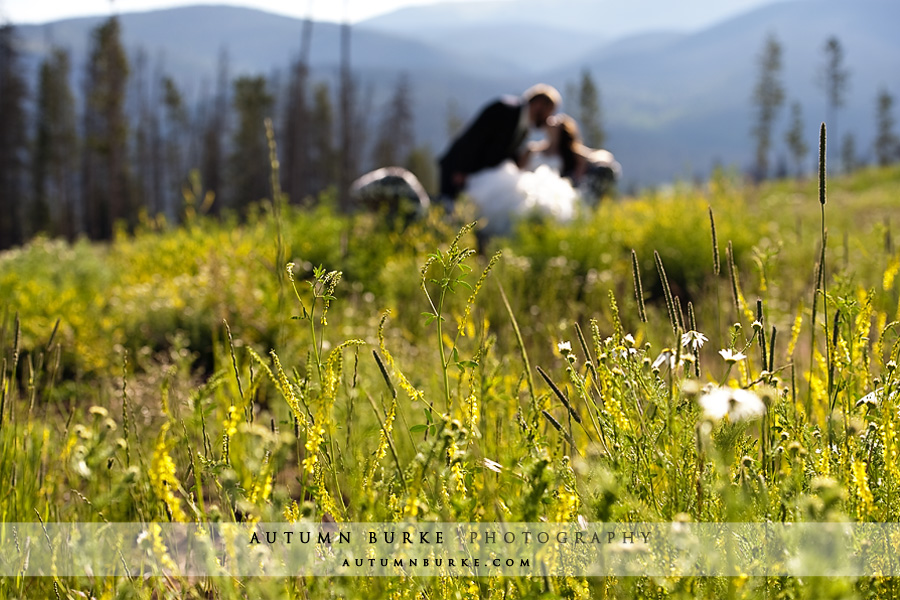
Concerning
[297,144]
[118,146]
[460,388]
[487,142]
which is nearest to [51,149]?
[297,144]

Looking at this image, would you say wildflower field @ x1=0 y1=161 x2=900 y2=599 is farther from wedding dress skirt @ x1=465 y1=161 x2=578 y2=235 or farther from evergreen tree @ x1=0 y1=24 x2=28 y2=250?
evergreen tree @ x1=0 y1=24 x2=28 y2=250

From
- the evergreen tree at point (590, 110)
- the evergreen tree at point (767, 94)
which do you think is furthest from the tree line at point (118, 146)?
the evergreen tree at point (767, 94)

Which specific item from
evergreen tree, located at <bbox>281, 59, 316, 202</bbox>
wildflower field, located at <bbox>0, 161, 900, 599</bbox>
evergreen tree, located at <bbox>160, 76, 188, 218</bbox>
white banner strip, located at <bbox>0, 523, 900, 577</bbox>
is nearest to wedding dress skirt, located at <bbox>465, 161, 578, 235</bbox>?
wildflower field, located at <bbox>0, 161, 900, 599</bbox>

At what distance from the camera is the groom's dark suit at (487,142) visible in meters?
8.80

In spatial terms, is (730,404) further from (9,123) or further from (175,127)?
(175,127)

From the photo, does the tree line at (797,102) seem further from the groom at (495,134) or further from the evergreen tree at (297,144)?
the groom at (495,134)

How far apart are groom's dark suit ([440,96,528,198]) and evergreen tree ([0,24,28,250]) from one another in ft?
128

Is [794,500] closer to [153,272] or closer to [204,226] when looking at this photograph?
[153,272]

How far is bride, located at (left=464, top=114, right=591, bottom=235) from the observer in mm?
8055

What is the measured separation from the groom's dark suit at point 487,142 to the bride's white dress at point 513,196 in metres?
0.15

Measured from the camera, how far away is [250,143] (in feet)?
164

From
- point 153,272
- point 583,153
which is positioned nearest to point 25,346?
point 153,272

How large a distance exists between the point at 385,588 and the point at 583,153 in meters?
9.36

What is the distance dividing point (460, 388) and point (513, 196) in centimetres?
673
